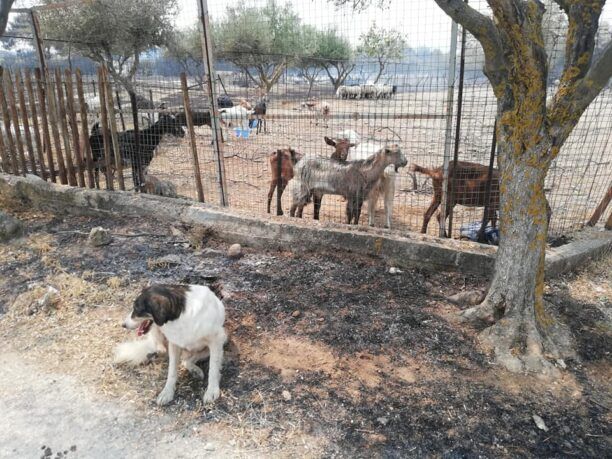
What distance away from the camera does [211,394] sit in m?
3.15

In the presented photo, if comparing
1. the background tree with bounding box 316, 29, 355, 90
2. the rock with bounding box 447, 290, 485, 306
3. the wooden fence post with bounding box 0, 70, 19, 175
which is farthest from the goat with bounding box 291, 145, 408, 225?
the wooden fence post with bounding box 0, 70, 19, 175

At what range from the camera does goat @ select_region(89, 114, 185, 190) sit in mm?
7371

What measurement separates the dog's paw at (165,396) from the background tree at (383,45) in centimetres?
413

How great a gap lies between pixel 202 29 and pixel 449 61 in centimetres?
287

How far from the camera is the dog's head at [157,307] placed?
117 inches

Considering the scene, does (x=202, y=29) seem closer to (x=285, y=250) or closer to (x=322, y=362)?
(x=285, y=250)

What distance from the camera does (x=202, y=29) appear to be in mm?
5434

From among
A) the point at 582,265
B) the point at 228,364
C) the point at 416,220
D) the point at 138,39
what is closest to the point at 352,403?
the point at 228,364

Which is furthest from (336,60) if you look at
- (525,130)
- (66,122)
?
(66,122)

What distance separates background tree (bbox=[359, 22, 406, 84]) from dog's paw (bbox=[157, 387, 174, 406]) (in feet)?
13.6

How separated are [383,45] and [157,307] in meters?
4.67

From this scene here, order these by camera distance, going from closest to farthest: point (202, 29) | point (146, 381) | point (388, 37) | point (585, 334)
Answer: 1. point (146, 381)
2. point (585, 334)
3. point (202, 29)
4. point (388, 37)

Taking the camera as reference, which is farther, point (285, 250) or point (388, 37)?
point (388, 37)

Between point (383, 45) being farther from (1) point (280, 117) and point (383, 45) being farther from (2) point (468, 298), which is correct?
(2) point (468, 298)
